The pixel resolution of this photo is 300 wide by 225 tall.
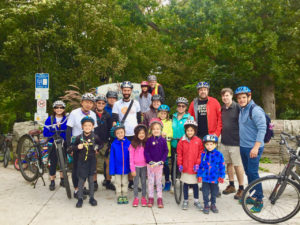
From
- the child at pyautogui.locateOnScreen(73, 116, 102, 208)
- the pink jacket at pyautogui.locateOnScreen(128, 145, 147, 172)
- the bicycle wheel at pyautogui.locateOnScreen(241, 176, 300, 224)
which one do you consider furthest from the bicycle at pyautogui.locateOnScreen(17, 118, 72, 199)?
the bicycle wheel at pyautogui.locateOnScreen(241, 176, 300, 224)

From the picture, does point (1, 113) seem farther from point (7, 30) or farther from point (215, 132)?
point (215, 132)

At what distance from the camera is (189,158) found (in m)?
4.78

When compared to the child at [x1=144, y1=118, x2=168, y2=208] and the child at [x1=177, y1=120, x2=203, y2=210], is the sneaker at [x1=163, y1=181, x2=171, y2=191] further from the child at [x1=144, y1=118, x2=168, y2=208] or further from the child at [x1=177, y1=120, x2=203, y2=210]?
the child at [x1=177, y1=120, x2=203, y2=210]

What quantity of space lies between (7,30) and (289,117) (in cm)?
1318

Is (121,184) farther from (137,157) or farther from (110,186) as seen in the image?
(110,186)

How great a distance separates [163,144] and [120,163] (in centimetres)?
85

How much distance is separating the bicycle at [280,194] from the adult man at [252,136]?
0.09m

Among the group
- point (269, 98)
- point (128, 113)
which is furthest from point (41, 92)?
point (269, 98)

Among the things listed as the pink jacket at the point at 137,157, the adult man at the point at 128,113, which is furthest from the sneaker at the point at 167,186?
the adult man at the point at 128,113

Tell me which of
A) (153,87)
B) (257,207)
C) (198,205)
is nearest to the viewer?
(257,207)

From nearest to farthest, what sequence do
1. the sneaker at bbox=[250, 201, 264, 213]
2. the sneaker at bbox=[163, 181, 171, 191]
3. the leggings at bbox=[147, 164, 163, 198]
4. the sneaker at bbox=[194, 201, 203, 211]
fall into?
the sneaker at bbox=[250, 201, 264, 213] < the sneaker at bbox=[194, 201, 203, 211] < the leggings at bbox=[147, 164, 163, 198] < the sneaker at bbox=[163, 181, 171, 191]

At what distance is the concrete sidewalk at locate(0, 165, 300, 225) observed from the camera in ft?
14.3

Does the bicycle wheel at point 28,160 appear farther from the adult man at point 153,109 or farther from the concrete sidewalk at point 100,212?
the adult man at point 153,109

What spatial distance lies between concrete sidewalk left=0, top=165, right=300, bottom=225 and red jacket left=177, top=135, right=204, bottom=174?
747mm
